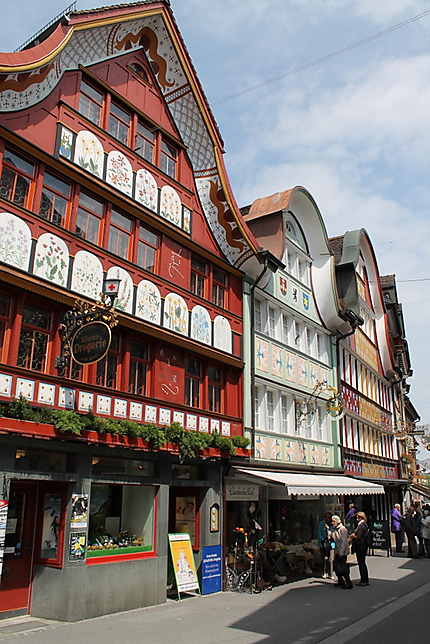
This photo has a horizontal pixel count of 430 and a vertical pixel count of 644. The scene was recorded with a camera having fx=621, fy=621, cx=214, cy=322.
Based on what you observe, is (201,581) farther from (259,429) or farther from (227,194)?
(227,194)

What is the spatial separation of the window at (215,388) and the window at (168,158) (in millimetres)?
5288

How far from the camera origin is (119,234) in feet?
45.4

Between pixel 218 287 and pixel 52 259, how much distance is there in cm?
657

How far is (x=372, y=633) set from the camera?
9.92 metres

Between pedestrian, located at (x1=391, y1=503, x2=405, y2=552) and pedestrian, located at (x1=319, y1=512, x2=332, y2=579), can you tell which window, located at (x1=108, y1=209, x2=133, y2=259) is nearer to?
pedestrian, located at (x1=319, y1=512, x2=332, y2=579)

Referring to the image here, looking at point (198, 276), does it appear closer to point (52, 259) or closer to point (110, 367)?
point (110, 367)

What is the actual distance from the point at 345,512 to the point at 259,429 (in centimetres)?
1022

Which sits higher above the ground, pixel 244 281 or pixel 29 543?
pixel 244 281

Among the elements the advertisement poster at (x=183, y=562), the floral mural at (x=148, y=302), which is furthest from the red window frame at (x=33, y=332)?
the advertisement poster at (x=183, y=562)

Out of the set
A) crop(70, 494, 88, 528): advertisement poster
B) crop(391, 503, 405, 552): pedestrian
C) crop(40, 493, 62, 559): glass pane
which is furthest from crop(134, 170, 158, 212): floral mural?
crop(391, 503, 405, 552): pedestrian

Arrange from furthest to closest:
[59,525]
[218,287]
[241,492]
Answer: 1. [218,287]
2. [241,492]
3. [59,525]

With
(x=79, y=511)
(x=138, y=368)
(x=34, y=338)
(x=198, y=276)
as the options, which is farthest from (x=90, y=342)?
(x=198, y=276)

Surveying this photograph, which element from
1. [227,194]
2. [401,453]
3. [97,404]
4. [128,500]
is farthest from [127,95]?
[401,453]

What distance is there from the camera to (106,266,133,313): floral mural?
42.6ft
